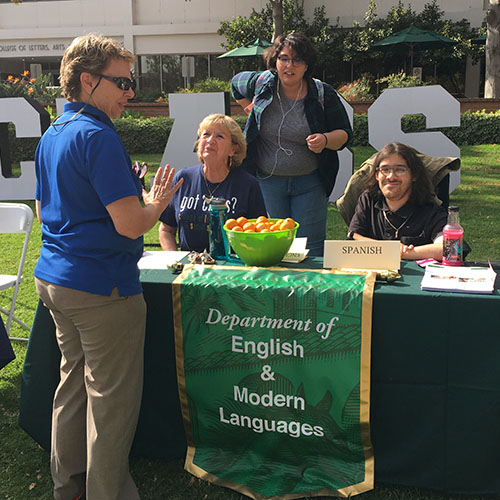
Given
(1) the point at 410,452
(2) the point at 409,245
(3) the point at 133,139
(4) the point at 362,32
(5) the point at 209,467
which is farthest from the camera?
(4) the point at 362,32

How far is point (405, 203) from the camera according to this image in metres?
3.21

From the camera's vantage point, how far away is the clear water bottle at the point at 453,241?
2.59 m

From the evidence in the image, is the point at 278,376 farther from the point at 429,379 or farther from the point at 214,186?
the point at 214,186

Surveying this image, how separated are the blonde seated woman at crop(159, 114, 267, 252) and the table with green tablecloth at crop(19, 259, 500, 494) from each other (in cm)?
72

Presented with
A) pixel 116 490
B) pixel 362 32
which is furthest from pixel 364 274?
pixel 362 32

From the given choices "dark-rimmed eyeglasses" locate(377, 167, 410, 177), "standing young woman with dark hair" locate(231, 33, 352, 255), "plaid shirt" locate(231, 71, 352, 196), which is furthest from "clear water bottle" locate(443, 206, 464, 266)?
"plaid shirt" locate(231, 71, 352, 196)

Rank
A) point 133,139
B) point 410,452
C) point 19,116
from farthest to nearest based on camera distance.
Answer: point 133,139 → point 19,116 → point 410,452

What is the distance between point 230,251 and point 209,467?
3.18 feet

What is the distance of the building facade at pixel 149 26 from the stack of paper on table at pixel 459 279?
783 inches

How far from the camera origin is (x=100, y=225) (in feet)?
6.46

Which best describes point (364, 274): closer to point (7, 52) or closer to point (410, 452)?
point (410, 452)

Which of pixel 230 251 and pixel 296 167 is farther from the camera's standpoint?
pixel 296 167

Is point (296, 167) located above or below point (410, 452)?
above

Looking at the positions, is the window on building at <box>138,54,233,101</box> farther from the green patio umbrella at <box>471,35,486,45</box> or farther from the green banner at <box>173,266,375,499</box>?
the green banner at <box>173,266,375,499</box>
